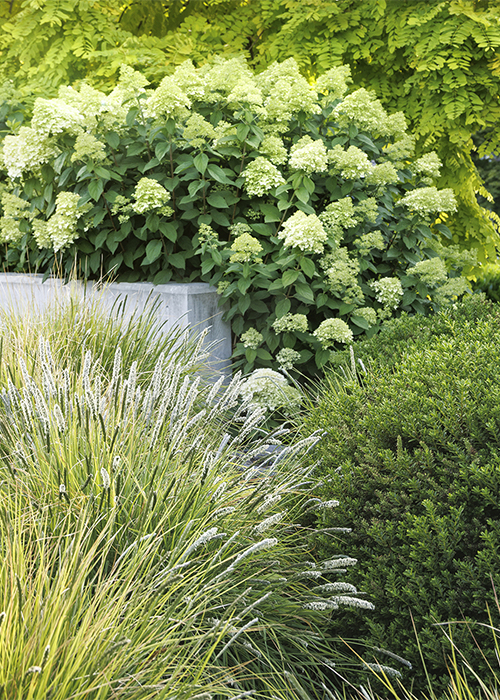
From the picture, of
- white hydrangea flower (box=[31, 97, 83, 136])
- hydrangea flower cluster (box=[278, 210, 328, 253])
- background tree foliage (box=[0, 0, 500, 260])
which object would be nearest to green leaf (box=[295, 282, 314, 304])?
hydrangea flower cluster (box=[278, 210, 328, 253])

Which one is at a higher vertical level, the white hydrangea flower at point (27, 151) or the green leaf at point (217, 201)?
the white hydrangea flower at point (27, 151)

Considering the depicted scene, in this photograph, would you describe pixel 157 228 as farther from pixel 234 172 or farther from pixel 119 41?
pixel 119 41

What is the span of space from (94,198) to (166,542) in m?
3.24

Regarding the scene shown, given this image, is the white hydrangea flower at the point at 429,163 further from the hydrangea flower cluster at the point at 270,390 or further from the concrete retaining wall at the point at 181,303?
the hydrangea flower cluster at the point at 270,390

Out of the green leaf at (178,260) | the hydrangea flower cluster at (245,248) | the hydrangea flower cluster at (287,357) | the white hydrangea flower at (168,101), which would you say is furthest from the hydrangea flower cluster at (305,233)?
the white hydrangea flower at (168,101)

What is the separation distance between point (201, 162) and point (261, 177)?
44cm

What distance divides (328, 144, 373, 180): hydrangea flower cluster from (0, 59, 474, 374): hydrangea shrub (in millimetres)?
14

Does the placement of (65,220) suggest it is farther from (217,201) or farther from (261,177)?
(261,177)

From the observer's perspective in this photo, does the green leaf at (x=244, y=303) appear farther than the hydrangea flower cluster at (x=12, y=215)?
No

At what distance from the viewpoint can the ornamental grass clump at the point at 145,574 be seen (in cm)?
143

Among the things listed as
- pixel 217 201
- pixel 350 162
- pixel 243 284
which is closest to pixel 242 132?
pixel 217 201

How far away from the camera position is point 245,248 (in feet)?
13.6

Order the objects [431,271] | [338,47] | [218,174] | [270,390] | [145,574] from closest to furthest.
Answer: [145,574], [270,390], [218,174], [431,271], [338,47]

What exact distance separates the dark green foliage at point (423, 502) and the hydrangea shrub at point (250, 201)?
151 cm
